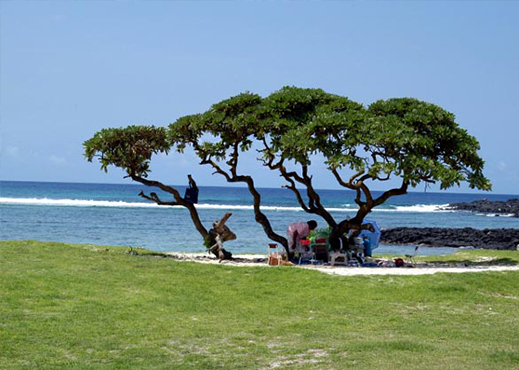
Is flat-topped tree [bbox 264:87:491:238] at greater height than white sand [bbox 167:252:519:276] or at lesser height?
greater

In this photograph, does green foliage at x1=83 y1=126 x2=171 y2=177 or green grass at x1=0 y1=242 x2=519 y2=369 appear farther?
green foliage at x1=83 y1=126 x2=171 y2=177

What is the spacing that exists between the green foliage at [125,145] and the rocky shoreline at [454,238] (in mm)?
21284

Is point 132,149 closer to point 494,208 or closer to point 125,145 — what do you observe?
point 125,145

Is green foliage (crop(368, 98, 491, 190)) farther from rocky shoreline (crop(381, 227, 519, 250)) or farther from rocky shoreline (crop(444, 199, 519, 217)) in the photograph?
rocky shoreline (crop(444, 199, 519, 217))

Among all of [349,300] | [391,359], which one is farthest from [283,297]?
[391,359]

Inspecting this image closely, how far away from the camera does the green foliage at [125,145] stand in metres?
21.8

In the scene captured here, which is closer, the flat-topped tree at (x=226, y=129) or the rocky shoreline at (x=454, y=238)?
the flat-topped tree at (x=226, y=129)

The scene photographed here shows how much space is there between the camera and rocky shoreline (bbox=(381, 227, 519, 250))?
39344 millimetres

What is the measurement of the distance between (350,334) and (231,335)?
1.96 m

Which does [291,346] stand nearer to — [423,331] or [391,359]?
[391,359]

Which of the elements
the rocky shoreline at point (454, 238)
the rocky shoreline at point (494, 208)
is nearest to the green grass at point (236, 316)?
the rocky shoreline at point (454, 238)

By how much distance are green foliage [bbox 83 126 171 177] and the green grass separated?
3472 mm

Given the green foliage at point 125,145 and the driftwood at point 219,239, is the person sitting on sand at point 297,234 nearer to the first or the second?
the driftwood at point 219,239

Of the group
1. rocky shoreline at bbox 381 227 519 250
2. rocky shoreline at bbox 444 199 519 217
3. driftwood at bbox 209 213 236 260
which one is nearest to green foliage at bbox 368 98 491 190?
driftwood at bbox 209 213 236 260
